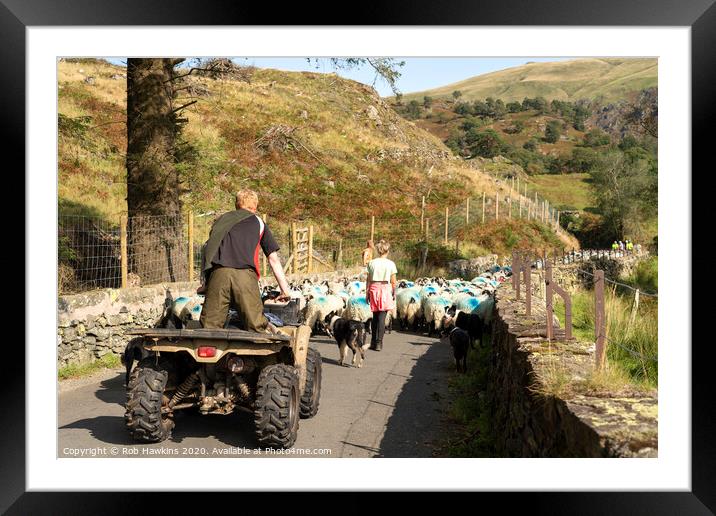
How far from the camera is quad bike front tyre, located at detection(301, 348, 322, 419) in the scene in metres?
7.77

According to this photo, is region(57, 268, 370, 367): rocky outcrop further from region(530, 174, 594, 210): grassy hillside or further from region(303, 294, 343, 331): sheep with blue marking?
region(530, 174, 594, 210): grassy hillside

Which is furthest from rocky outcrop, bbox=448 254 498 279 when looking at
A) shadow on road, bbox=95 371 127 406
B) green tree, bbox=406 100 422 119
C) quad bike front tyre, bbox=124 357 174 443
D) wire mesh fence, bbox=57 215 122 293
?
green tree, bbox=406 100 422 119

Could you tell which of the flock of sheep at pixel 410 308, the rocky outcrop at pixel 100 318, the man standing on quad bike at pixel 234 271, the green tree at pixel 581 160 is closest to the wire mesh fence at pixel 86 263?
the rocky outcrop at pixel 100 318

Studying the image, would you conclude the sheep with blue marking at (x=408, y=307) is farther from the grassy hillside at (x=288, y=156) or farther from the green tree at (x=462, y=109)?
the green tree at (x=462, y=109)

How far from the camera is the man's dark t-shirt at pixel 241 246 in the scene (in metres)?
6.57

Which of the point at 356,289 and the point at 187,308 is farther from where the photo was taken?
the point at 356,289

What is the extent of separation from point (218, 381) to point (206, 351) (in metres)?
0.50

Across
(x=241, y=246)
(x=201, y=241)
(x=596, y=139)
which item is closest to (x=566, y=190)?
(x=596, y=139)

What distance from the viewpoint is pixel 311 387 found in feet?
25.6

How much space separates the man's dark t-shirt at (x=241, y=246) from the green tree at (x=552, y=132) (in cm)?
10238

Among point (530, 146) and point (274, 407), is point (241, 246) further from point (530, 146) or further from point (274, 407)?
point (530, 146)

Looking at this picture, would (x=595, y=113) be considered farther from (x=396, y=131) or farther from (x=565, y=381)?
(x=565, y=381)

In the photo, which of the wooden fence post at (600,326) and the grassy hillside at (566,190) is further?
the grassy hillside at (566,190)
